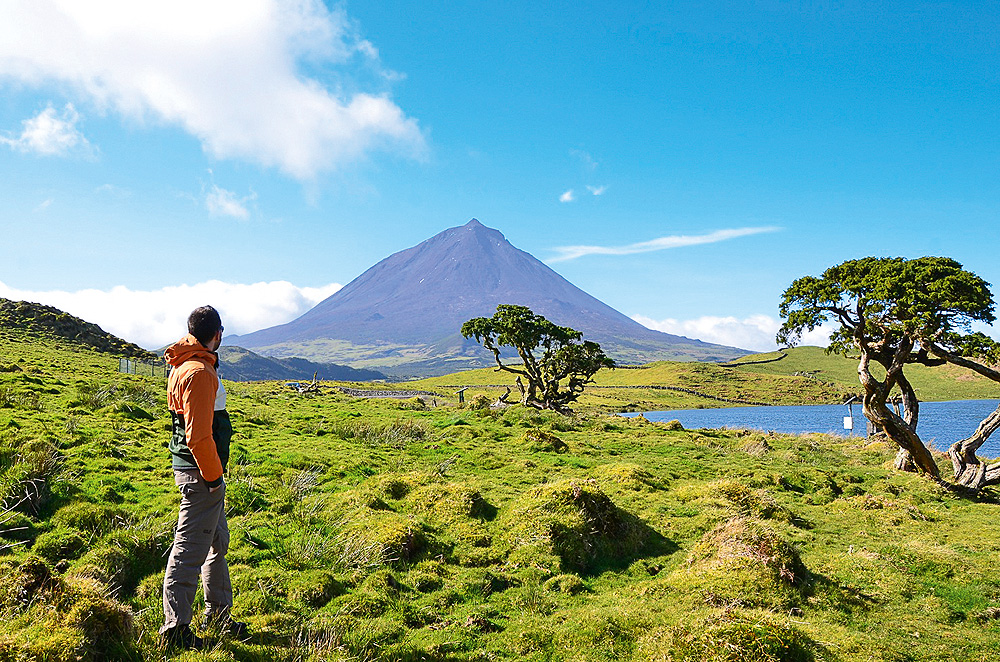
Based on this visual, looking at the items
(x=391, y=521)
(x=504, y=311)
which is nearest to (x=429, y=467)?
(x=391, y=521)

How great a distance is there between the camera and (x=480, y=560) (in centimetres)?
823

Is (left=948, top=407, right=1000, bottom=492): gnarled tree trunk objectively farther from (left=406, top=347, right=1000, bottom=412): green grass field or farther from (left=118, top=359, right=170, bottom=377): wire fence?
(left=406, top=347, right=1000, bottom=412): green grass field

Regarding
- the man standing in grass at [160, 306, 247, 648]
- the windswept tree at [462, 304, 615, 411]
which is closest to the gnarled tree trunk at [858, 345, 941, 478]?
the man standing in grass at [160, 306, 247, 648]

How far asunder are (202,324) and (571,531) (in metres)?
6.25

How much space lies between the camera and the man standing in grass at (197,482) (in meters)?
5.13

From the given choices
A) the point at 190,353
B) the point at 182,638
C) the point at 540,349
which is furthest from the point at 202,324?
the point at 540,349

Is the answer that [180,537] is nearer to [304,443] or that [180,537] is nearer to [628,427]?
[304,443]

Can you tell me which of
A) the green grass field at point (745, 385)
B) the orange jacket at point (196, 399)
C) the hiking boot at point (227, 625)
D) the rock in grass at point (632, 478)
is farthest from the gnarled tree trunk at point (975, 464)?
the green grass field at point (745, 385)

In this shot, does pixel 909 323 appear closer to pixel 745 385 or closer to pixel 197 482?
pixel 197 482

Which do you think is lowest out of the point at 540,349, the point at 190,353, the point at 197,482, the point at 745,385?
the point at 745,385

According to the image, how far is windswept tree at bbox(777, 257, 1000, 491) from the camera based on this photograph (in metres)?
15.1

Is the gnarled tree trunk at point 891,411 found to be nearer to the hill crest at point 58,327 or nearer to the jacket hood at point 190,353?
the jacket hood at point 190,353

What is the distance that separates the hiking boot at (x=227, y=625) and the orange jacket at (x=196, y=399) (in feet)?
4.54

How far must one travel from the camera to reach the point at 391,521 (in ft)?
28.8
